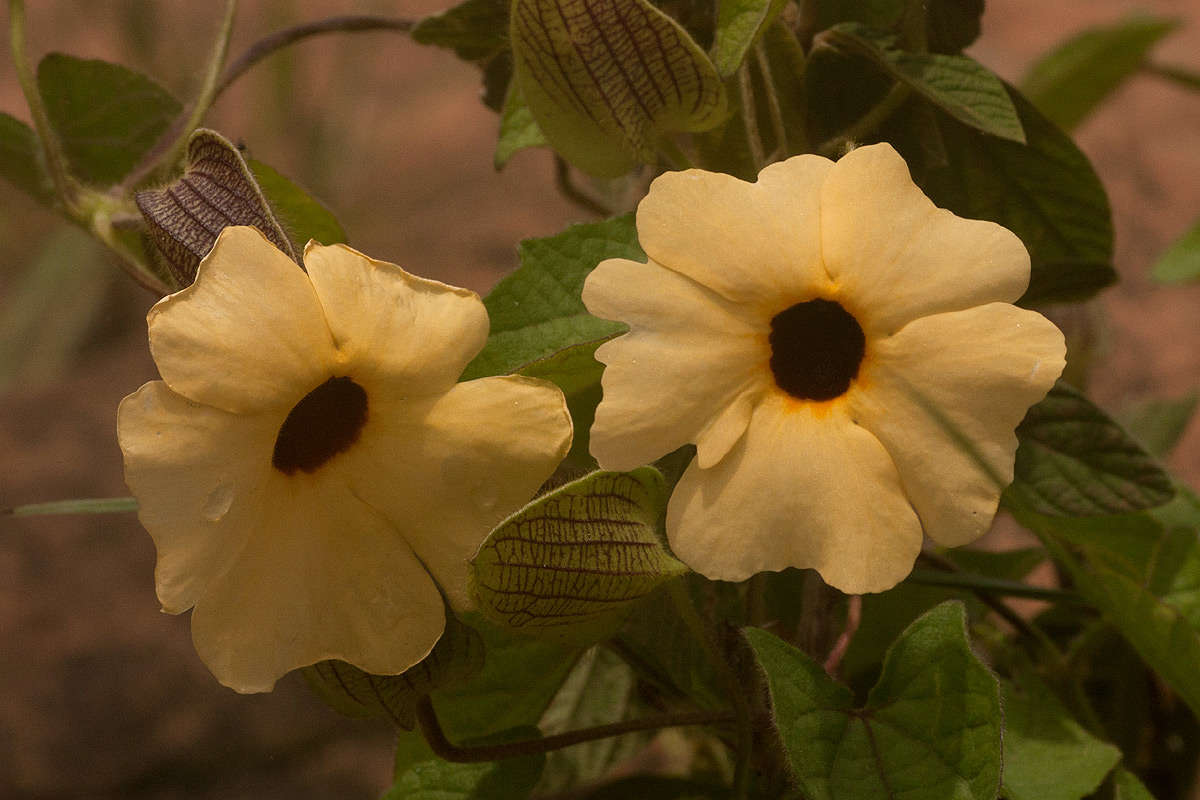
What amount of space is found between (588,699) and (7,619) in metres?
0.95

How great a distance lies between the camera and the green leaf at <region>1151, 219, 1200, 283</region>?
33.9 inches

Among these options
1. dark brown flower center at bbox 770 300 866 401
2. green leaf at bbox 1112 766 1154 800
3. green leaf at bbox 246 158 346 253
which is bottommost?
→ green leaf at bbox 1112 766 1154 800

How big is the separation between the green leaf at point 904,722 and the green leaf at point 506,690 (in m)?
0.14

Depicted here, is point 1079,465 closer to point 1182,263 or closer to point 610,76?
point 610,76

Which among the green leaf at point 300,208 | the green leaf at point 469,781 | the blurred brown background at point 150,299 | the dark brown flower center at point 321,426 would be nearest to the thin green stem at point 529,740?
the green leaf at point 469,781

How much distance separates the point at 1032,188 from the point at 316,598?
0.42 m

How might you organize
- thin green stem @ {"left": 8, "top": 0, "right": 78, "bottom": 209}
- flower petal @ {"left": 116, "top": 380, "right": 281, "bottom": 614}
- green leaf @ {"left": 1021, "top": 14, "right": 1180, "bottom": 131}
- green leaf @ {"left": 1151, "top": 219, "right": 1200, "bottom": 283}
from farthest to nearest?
green leaf @ {"left": 1021, "top": 14, "right": 1180, "bottom": 131} → green leaf @ {"left": 1151, "top": 219, "right": 1200, "bottom": 283} → thin green stem @ {"left": 8, "top": 0, "right": 78, "bottom": 209} → flower petal @ {"left": 116, "top": 380, "right": 281, "bottom": 614}

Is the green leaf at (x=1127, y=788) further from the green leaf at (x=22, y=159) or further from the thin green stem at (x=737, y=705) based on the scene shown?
the green leaf at (x=22, y=159)

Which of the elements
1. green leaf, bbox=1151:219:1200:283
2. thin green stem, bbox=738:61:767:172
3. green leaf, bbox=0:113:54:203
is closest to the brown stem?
green leaf, bbox=0:113:54:203

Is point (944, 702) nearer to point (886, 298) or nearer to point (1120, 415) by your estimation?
point (886, 298)

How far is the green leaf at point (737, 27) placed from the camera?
45 cm

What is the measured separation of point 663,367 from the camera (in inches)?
15.0

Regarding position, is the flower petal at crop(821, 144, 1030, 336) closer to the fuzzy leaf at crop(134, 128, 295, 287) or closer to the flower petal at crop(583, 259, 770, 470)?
the flower petal at crop(583, 259, 770, 470)

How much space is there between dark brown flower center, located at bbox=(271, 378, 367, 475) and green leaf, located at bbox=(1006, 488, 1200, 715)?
0.31 m
